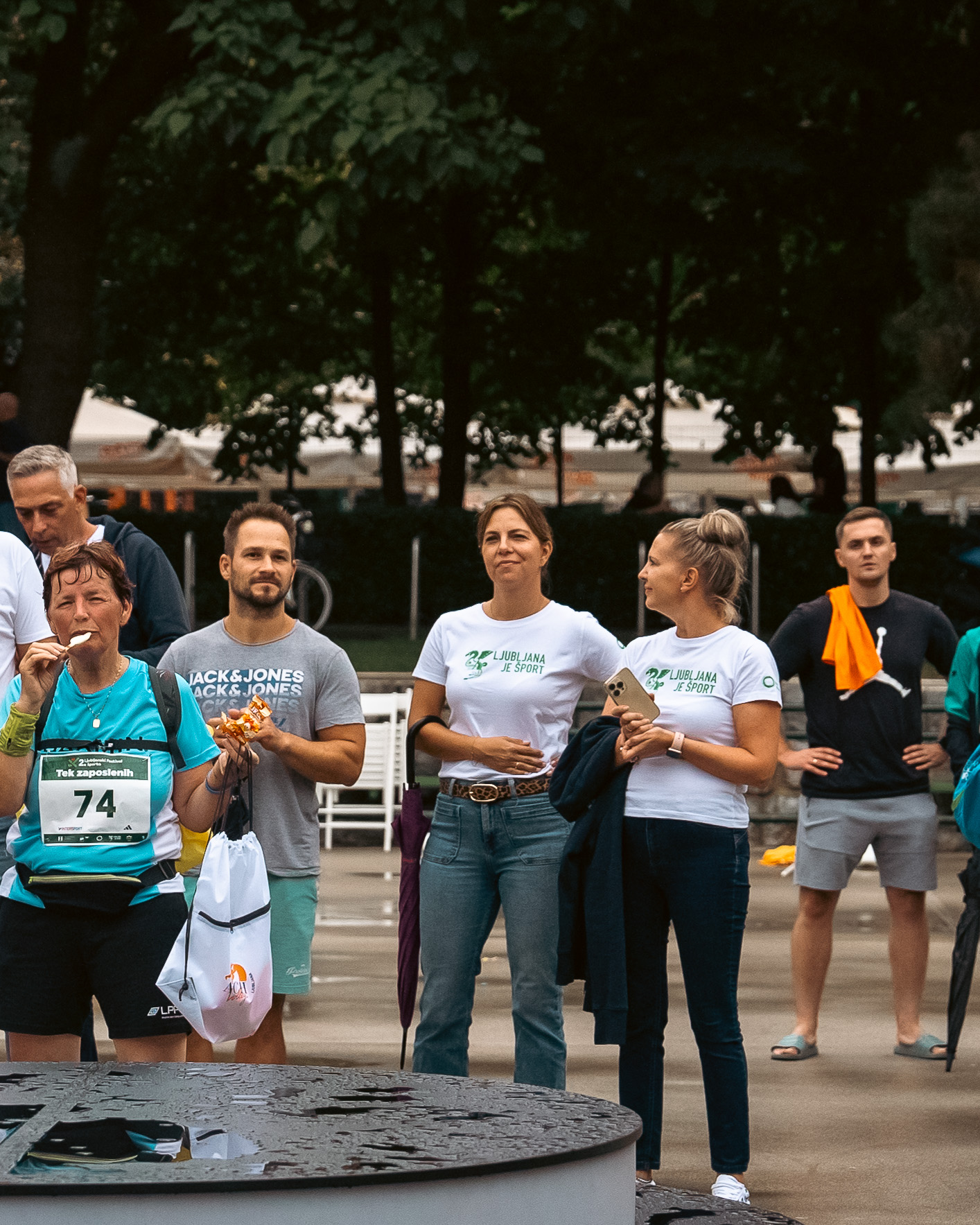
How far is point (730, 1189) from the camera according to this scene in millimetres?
5102

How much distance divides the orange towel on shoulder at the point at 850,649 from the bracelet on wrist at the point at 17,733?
3317mm

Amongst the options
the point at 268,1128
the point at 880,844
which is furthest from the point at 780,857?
the point at 268,1128

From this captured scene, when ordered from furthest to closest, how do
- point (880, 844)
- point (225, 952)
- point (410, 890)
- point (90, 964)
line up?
point (880, 844)
point (410, 890)
point (90, 964)
point (225, 952)

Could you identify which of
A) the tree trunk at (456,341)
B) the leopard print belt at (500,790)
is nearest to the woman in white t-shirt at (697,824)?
the leopard print belt at (500,790)

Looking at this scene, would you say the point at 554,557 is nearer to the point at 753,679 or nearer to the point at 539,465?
the point at 539,465

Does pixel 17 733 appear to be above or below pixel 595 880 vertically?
above

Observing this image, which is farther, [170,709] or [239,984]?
[170,709]

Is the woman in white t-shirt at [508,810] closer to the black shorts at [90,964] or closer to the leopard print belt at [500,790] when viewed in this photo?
the leopard print belt at [500,790]

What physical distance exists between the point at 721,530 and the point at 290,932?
1565 millimetres

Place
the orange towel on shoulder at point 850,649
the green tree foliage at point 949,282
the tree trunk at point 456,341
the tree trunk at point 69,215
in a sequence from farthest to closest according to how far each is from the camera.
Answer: the tree trunk at point 456,341 < the tree trunk at point 69,215 < the green tree foliage at point 949,282 < the orange towel on shoulder at point 850,649

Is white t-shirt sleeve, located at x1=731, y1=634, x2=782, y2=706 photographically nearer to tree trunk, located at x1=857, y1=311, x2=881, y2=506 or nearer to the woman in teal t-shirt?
the woman in teal t-shirt

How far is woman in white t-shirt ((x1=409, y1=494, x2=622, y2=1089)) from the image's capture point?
17.9 feet

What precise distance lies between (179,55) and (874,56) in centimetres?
601

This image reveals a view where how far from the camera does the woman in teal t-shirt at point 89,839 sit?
4.60 m
